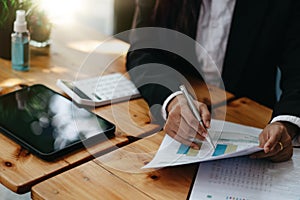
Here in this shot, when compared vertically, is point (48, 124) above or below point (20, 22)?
below

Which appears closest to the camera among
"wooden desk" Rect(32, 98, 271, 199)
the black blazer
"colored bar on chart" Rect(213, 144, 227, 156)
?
"wooden desk" Rect(32, 98, 271, 199)

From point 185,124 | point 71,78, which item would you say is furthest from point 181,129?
point 71,78

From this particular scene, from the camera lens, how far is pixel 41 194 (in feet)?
3.10

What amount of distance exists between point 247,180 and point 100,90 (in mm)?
512

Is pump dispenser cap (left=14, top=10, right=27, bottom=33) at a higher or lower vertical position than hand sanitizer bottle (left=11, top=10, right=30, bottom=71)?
higher

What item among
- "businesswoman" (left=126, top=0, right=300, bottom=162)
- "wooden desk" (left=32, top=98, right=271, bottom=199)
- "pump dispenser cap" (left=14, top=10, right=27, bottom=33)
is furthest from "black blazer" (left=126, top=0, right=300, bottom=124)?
"pump dispenser cap" (left=14, top=10, right=27, bottom=33)

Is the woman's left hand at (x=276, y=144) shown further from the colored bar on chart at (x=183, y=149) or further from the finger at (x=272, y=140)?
the colored bar on chart at (x=183, y=149)

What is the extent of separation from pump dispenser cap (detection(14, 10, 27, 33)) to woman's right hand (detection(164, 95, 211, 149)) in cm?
51

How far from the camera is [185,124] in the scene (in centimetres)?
115

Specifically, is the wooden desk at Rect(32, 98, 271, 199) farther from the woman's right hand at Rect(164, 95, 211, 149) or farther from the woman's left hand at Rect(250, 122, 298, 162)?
the woman's left hand at Rect(250, 122, 298, 162)

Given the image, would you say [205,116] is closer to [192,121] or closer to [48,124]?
[192,121]

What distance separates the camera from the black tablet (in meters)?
1.09

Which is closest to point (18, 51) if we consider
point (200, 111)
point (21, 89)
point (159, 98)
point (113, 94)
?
point (21, 89)

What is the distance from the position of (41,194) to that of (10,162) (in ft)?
0.45
